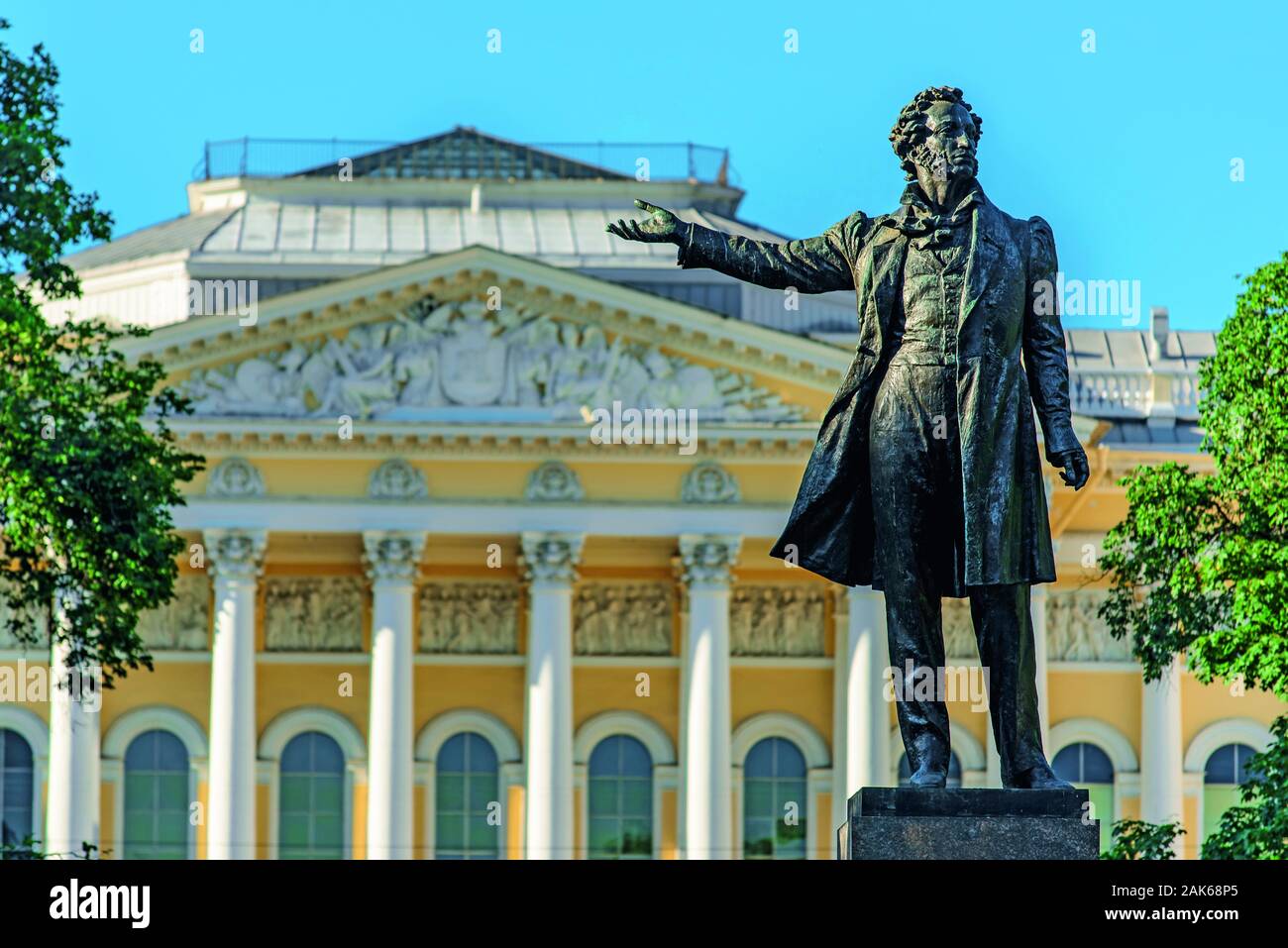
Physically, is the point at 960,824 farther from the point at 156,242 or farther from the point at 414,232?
the point at 156,242

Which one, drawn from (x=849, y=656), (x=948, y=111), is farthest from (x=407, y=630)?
(x=948, y=111)

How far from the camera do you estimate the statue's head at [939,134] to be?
42.6 ft

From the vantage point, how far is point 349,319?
51.9 meters

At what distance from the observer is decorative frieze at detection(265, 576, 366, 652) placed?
5516 cm

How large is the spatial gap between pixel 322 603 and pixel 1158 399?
15.8 meters

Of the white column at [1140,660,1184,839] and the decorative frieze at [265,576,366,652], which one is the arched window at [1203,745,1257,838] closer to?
the white column at [1140,660,1184,839]

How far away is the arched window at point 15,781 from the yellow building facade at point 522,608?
0.24 feet

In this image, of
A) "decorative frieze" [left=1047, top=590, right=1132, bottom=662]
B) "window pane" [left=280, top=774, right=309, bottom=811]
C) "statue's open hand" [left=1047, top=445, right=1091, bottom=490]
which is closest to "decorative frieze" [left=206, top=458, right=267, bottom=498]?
"window pane" [left=280, top=774, right=309, bottom=811]

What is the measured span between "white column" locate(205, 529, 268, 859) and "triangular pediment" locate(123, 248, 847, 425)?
90.0 inches

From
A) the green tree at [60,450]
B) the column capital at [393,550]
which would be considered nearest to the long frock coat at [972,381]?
the green tree at [60,450]

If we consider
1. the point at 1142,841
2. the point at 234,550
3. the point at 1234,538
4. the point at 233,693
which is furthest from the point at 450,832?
the point at 1234,538
